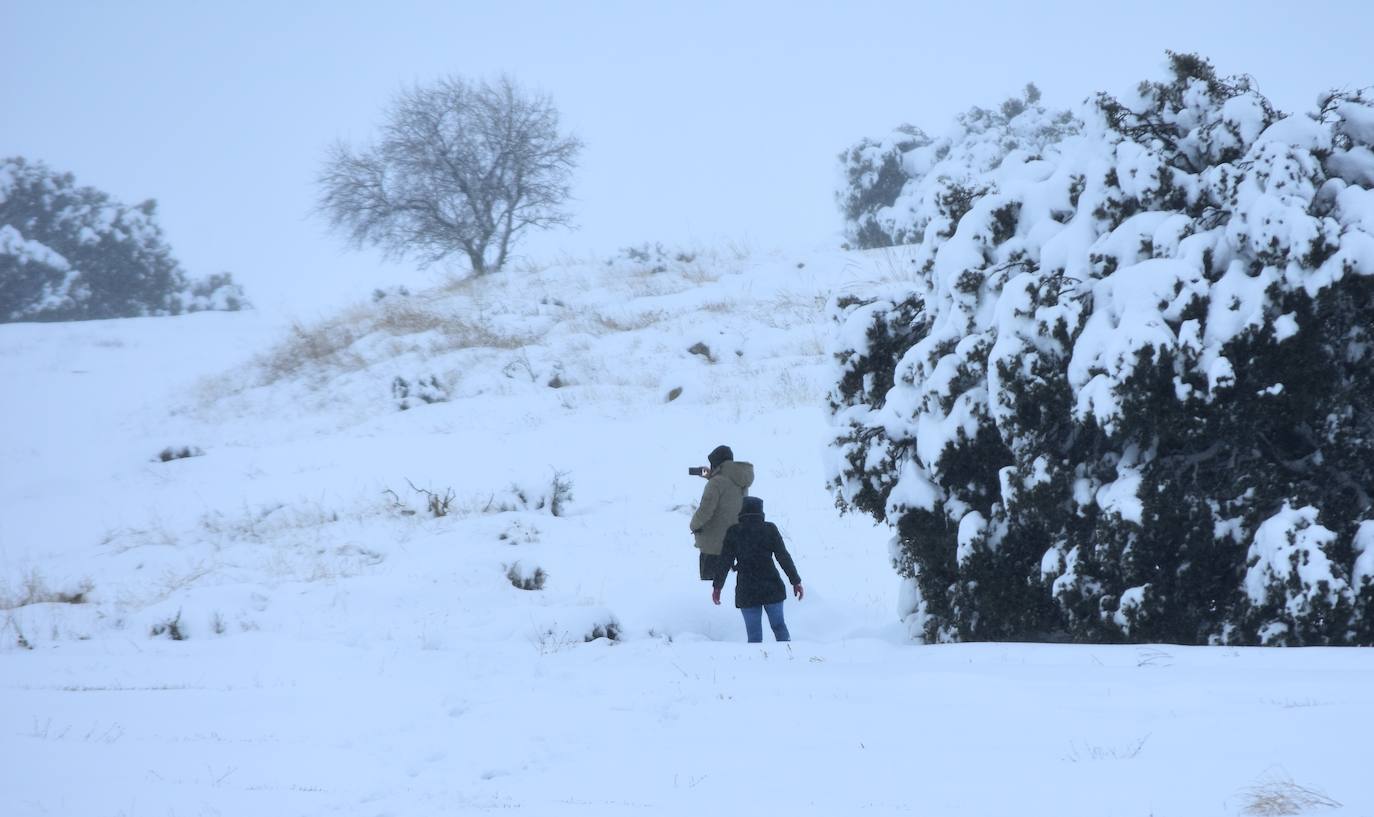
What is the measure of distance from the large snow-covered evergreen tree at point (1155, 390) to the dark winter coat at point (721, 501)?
5.12 ft

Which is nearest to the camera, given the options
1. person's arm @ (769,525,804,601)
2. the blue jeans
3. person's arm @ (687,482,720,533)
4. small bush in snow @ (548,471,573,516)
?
person's arm @ (769,525,804,601)

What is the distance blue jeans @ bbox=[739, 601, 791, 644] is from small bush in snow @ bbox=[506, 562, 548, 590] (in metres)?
2.88

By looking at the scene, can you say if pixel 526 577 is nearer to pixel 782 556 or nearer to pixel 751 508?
pixel 751 508

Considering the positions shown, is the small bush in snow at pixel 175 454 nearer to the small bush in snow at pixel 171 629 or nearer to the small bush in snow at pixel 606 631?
the small bush in snow at pixel 171 629

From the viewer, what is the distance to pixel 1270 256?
5508 mm

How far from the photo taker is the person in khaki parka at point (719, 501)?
8.81m

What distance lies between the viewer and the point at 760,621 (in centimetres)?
845

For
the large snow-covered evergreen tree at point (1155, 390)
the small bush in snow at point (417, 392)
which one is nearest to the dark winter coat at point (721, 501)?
the large snow-covered evergreen tree at point (1155, 390)

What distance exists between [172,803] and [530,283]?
26.3 m

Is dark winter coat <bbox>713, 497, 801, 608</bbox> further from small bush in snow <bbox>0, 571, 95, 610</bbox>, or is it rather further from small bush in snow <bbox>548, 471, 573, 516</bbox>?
small bush in snow <bbox>0, 571, 95, 610</bbox>

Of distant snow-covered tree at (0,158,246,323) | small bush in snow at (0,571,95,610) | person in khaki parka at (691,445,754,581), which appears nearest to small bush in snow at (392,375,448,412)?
small bush in snow at (0,571,95,610)

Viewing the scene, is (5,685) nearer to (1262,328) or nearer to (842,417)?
(842,417)

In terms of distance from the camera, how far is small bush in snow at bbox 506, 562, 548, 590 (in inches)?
408

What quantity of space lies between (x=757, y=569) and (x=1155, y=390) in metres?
3.75
